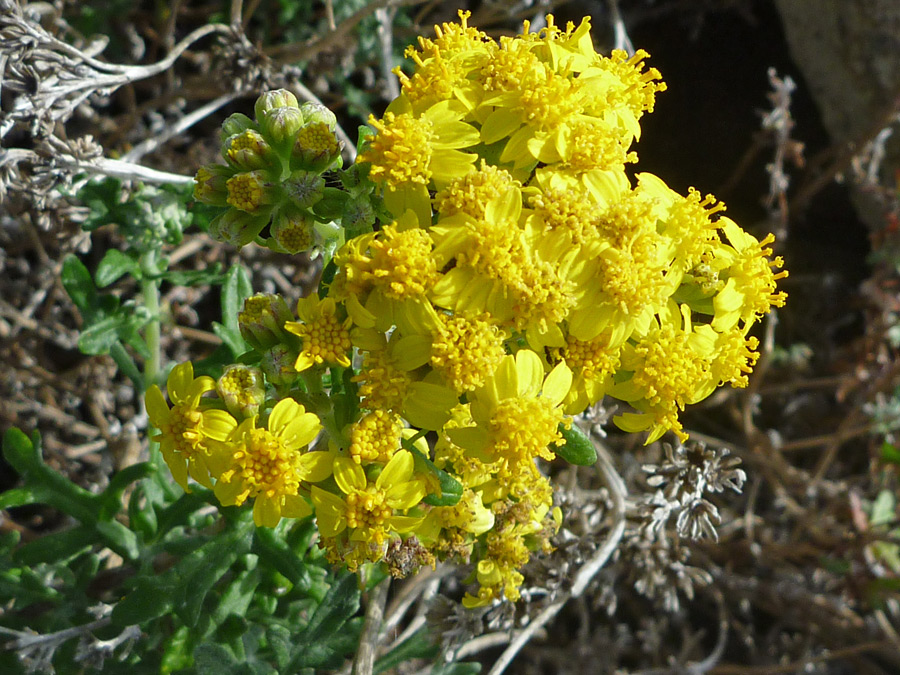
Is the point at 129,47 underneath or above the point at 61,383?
above

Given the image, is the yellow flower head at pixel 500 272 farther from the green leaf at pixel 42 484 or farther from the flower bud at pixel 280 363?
the green leaf at pixel 42 484

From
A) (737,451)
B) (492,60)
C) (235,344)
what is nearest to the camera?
(492,60)

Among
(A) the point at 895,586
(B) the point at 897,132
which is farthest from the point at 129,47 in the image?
(A) the point at 895,586

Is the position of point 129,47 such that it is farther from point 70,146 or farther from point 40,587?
point 40,587

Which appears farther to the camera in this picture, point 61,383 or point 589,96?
point 61,383

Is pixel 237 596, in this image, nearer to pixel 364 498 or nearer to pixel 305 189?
pixel 364 498

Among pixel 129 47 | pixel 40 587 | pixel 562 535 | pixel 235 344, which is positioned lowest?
pixel 40 587

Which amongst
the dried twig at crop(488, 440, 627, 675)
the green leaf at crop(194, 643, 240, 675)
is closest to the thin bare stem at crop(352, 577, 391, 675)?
the green leaf at crop(194, 643, 240, 675)
